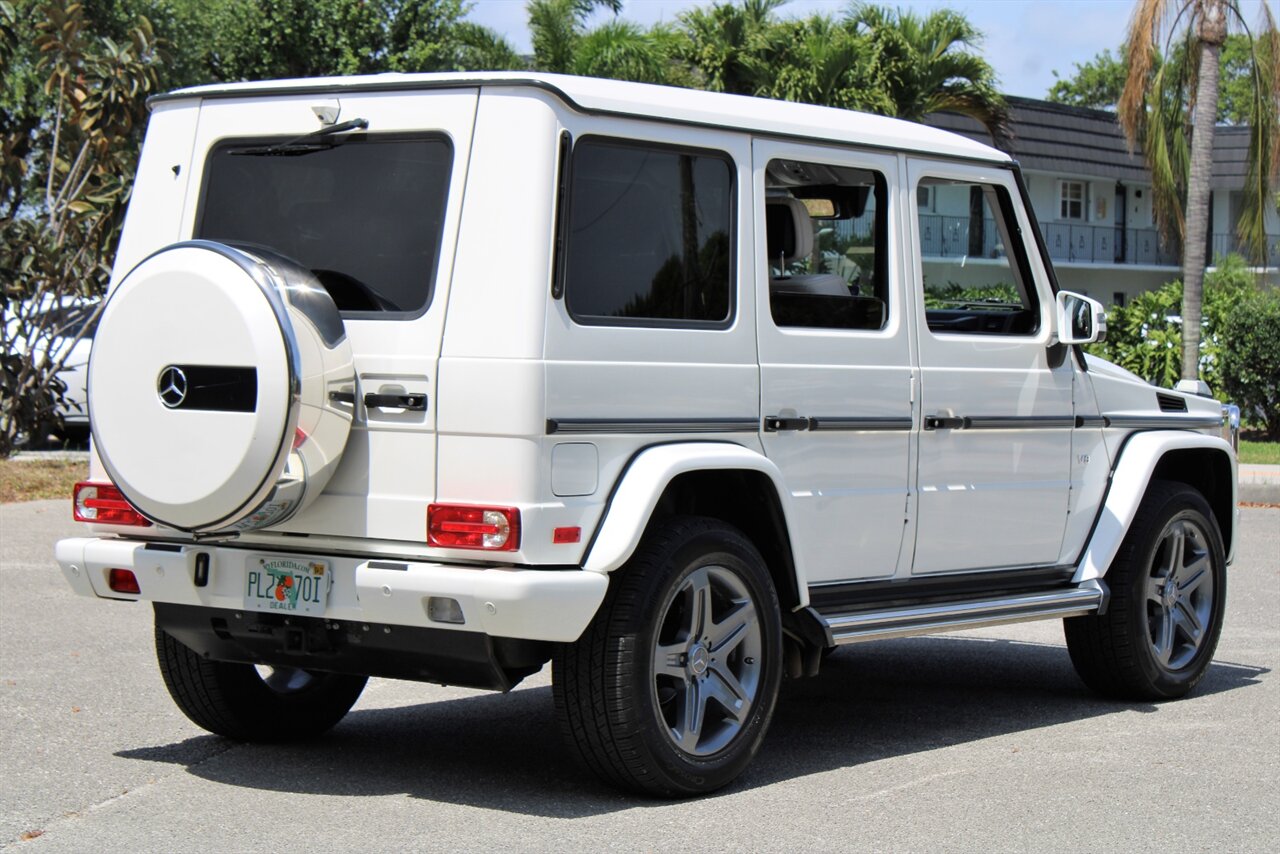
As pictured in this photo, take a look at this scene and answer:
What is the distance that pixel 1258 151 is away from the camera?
25.2m

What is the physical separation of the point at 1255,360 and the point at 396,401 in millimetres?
21029

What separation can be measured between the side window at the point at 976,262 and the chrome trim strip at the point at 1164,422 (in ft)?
2.17

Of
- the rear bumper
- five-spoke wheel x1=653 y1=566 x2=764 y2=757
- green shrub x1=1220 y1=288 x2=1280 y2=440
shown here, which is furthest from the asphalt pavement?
green shrub x1=1220 y1=288 x2=1280 y2=440

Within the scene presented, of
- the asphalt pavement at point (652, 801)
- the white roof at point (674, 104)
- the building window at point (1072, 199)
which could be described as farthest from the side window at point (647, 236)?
the building window at point (1072, 199)

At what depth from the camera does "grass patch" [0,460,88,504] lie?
15.5 metres

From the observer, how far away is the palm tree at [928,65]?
2616cm

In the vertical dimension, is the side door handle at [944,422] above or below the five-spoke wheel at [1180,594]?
above

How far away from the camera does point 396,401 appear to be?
5645 mm

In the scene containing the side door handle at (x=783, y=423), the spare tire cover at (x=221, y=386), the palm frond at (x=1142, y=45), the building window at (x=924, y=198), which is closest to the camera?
the spare tire cover at (x=221, y=386)

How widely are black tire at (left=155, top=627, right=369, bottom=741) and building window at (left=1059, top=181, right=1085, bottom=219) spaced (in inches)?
1704

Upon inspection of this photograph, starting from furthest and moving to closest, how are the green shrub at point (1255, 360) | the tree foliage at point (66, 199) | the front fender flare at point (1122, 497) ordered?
the green shrub at point (1255, 360), the tree foliage at point (66, 199), the front fender flare at point (1122, 497)

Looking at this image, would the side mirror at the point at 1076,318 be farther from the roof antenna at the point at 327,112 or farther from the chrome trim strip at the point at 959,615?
the roof antenna at the point at 327,112

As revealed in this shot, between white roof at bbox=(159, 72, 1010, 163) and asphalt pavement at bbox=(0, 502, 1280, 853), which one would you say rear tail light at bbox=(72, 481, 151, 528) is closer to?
asphalt pavement at bbox=(0, 502, 1280, 853)

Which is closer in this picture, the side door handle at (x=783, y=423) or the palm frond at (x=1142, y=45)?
the side door handle at (x=783, y=423)
